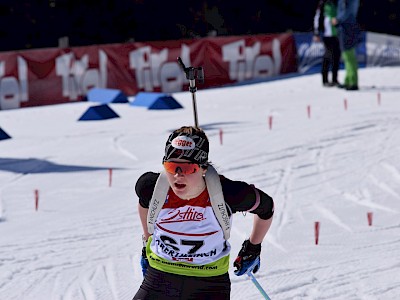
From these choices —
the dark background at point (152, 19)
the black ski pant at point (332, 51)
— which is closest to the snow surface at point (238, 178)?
the black ski pant at point (332, 51)

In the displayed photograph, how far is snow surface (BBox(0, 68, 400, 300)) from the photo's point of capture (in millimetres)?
7215

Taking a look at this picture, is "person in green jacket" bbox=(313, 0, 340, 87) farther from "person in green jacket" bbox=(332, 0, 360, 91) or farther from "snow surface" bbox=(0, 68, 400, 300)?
"snow surface" bbox=(0, 68, 400, 300)

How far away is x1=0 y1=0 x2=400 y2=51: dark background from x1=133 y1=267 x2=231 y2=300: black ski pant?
1985cm

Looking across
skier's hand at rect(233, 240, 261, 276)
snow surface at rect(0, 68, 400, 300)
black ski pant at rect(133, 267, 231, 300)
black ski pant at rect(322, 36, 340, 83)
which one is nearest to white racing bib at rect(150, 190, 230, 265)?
black ski pant at rect(133, 267, 231, 300)

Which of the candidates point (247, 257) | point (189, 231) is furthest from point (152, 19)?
point (189, 231)

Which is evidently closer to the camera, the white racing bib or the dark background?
the white racing bib

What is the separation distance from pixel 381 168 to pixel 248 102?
7408mm

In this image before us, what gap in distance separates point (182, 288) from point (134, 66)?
16673 millimetres

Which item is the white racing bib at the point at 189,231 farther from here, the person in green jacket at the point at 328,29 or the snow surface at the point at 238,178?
the person in green jacket at the point at 328,29

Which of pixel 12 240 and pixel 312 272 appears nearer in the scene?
pixel 312 272

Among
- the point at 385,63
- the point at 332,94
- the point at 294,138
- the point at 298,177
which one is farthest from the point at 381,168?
the point at 385,63

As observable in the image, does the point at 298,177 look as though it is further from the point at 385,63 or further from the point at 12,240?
the point at 385,63

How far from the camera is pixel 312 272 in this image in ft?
24.0

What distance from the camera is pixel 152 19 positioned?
26422mm
